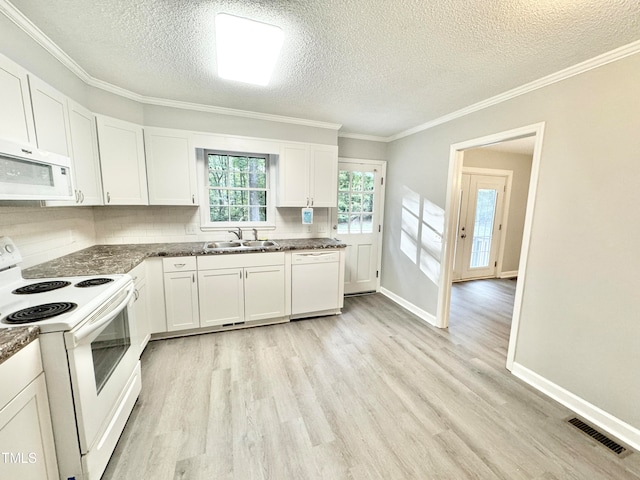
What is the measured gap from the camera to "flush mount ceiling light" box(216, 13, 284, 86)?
1.50 meters

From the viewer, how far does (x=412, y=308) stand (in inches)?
139

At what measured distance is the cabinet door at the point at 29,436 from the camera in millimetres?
904

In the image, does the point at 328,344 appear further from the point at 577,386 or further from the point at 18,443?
the point at 18,443

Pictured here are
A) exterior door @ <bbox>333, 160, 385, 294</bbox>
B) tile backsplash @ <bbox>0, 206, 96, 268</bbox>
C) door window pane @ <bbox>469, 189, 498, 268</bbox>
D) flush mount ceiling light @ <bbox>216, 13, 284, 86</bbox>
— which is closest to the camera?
flush mount ceiling light @ <bbox>216, 13, 284, 86</bbox>

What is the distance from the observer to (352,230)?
404cm

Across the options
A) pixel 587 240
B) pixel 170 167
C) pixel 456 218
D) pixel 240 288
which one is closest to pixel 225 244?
pixel 240 288

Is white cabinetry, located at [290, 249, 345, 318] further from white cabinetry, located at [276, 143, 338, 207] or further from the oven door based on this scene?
the oven door

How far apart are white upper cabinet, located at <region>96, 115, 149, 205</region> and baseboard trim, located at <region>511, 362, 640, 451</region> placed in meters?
3.95

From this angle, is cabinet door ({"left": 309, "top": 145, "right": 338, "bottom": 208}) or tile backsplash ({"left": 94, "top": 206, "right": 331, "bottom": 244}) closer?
tile backsplash ({"left": 94, "top": 206, "right": 331, "bottom": 244})

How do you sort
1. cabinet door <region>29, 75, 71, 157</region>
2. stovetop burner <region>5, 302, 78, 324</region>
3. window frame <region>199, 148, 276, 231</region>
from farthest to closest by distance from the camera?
window frame <region>199, 148, 276, 231</region> < cabinet door <region>29, 75, 71, 157</region> < stovetop burner <region>5, 302, 78, 324</region>

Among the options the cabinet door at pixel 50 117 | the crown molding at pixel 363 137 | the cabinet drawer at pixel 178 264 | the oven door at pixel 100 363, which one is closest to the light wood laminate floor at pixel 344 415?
the oven door at pixel 100 363

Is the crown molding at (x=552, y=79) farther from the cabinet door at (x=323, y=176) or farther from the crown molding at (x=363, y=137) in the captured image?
the cabinet door at (x=323, y=176)

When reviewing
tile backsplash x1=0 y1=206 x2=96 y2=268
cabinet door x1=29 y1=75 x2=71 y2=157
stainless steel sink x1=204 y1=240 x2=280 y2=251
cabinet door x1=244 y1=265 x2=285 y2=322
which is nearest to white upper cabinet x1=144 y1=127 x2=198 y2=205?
stainless steel sink x1=204 y1=240 x2=280 y2=251

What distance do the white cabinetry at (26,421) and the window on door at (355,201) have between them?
3.34 metres
